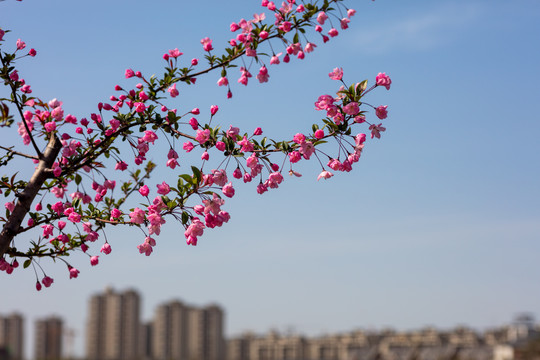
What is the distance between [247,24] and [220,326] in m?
125

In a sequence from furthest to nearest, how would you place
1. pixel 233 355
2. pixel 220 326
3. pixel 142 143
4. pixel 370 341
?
pixel 233 355 → pixel 220 326 → pixel 370 341 → pixel 142 143

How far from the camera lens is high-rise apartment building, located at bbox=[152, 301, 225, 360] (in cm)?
12512

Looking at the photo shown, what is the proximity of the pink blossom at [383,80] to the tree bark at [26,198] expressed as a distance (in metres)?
2.79

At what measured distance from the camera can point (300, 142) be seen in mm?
5430

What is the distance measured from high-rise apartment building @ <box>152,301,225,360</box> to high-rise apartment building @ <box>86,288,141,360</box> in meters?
3.89

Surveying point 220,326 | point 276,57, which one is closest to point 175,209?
point 276,57

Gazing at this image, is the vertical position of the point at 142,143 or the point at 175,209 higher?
the point at 142,143

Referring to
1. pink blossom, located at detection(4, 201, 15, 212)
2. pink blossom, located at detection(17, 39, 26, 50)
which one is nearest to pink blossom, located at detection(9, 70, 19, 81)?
pink blossom, located at detection(17, 39, 26, 50)

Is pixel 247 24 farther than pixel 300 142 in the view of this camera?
Yes

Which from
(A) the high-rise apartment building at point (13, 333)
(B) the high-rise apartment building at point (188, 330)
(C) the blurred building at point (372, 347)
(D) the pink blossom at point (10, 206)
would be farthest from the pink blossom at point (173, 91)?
(A) the high-rise apartment building at point (13, 333)

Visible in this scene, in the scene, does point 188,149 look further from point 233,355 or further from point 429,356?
point 233,355

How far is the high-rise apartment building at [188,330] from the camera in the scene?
125 meters

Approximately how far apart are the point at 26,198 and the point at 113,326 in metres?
120

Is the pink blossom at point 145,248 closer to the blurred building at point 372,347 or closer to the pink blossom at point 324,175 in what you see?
the pink blossom at point 324,175
